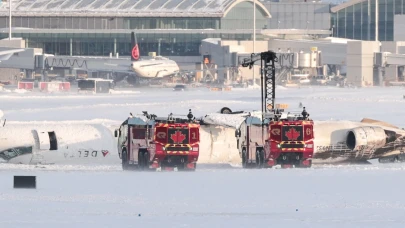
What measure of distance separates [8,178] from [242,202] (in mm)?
14112

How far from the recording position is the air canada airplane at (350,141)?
218ft

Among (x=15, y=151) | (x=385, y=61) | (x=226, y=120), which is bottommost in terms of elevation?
(x=15, y=151)

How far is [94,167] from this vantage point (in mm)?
64812

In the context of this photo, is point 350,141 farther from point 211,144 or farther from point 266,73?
point 266,73

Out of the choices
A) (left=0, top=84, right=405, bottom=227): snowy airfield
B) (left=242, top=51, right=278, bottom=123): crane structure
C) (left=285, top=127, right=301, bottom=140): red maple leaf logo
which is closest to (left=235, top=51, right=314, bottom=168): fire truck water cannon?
(left=285, top=127, right=301, bottom=140): red maple leaf logo

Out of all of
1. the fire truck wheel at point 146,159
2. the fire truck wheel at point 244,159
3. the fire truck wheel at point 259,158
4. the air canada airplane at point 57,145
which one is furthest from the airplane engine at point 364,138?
the air canada airplane at point 57,145

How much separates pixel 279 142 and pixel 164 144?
564 cm

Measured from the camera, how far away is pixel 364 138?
218ft

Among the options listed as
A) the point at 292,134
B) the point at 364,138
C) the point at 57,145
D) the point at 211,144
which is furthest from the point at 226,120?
the point at 57,145

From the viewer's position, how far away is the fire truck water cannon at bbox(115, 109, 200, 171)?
6138 cm

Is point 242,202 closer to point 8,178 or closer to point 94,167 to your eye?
point 8,178

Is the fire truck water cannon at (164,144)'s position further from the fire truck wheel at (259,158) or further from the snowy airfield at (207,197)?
the fire truck wheel at (259,158)

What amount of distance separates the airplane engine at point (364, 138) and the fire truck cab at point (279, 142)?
384cm

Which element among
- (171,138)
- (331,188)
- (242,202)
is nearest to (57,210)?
(242,202)
